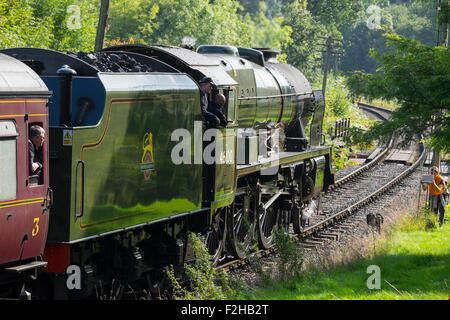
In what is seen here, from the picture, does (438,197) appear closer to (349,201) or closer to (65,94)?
(349,201)

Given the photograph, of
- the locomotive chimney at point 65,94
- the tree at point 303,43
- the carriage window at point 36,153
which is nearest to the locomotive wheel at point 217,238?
the locomotive chimney at point 65,94

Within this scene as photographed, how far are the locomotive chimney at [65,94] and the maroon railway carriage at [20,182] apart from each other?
1.54 feet

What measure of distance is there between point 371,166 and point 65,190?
74.4 feet

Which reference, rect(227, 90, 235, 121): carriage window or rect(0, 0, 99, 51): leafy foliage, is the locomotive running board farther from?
rect(0, 0, 99, 51): leafy foliage

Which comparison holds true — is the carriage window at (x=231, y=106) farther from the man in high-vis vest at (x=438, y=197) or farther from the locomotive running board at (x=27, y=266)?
the man in high-vis vest at (x=438, y=197)

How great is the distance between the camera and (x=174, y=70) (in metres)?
10.8

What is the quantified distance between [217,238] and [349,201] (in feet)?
29.8

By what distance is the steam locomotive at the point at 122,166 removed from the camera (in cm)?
750

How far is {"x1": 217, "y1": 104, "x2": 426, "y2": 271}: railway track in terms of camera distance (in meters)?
16.1

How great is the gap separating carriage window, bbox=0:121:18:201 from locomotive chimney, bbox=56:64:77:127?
1.00 meters

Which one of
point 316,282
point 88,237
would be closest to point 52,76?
point 88,237

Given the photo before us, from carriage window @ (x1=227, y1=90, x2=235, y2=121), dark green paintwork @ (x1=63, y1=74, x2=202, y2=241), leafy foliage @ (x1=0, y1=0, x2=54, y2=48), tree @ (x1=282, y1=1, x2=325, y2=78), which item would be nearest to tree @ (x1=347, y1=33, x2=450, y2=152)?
carriage window @ (x1=227, y1=90, x2=235, y2=121)

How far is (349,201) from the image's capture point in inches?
821

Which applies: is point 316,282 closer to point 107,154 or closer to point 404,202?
point 107,154
